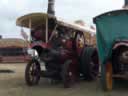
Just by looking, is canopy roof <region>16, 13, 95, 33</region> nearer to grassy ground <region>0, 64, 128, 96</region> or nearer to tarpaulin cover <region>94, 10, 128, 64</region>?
tarpaulin cover <region>94, 10, 128, 64</region>

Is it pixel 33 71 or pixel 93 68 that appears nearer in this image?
pixel 33 71

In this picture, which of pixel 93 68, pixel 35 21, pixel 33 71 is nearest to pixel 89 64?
pixel 93 68

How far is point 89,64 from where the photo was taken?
15.9 meters

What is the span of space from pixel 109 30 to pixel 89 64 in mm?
2912

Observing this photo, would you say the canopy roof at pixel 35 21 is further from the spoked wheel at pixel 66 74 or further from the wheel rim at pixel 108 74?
the wheel rim at pixel 108 74

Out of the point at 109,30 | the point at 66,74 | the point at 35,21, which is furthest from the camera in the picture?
the point at 35,21

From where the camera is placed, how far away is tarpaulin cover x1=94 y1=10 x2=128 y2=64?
1294 centimetres

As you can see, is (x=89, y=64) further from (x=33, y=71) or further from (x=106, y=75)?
(x=106, y=75)

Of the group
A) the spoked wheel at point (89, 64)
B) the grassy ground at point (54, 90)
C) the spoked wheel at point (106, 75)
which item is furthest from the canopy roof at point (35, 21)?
the spoked wheel at point (106, 75)

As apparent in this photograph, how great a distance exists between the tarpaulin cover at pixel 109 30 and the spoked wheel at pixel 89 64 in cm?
252

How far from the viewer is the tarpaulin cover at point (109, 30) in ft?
42.4

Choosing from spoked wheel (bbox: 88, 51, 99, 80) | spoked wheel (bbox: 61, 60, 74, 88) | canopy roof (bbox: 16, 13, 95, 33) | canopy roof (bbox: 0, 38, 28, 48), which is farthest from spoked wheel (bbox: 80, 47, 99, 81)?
canopy roof (bbox: 0, 38, 28, 48)

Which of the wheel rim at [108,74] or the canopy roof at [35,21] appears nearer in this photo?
the wheel rim at [108,74]

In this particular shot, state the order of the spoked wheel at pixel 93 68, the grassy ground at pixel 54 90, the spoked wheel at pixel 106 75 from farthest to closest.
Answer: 1. the spoked wheel at pixel 93 68
2. the spoked wheel at pixel 106 75
3. the grassy ground at pixel 54 90
